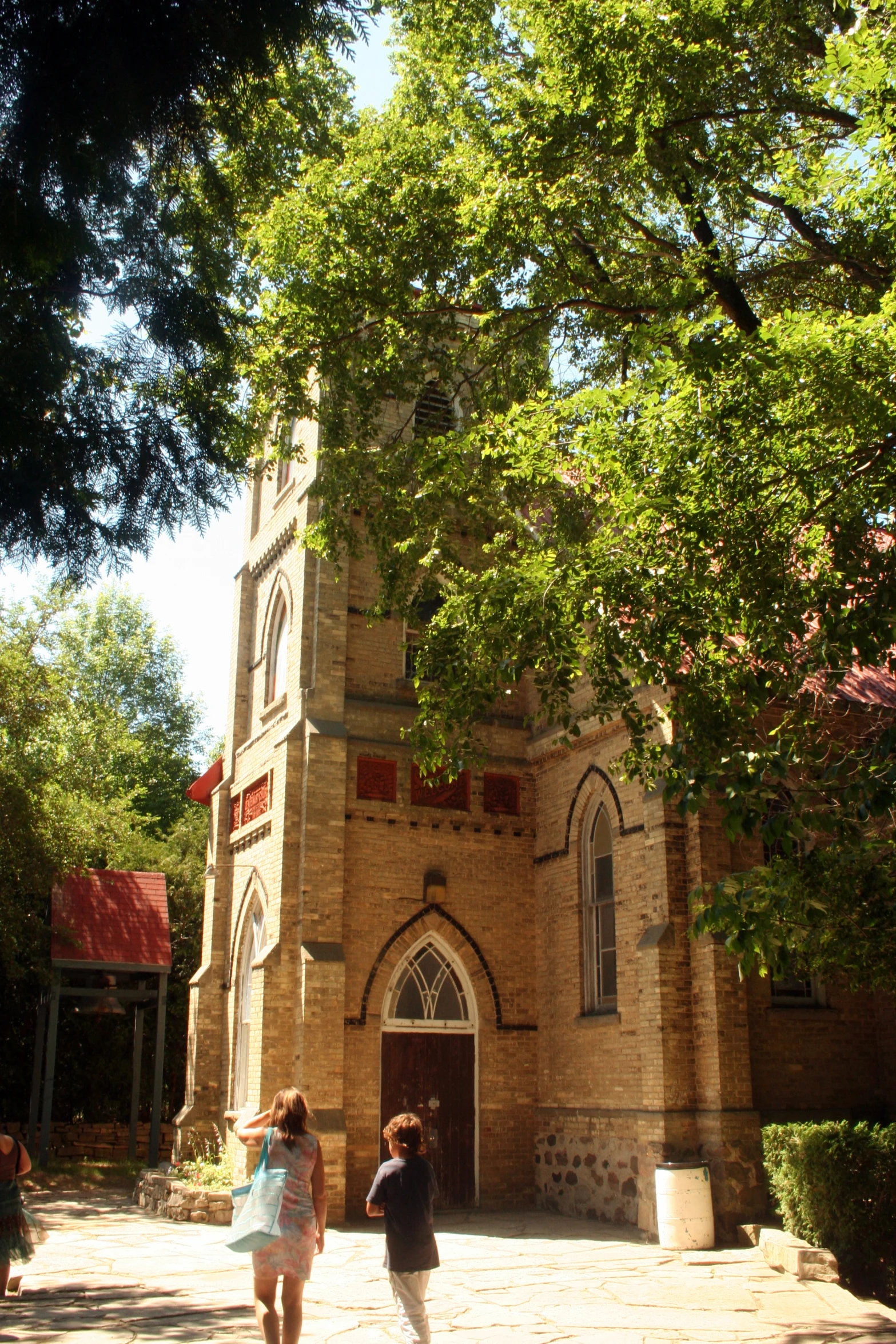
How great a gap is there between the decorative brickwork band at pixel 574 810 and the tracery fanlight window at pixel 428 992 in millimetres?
2072

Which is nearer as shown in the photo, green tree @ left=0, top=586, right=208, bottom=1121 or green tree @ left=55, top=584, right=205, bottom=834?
green tree @ left=0, top=586, right=208, bottom=1121

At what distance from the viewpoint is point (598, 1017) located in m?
14.8

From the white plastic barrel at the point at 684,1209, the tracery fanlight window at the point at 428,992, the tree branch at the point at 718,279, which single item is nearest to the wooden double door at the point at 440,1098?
the tracery fanlight window at the point at 428,992

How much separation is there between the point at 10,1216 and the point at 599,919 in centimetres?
930

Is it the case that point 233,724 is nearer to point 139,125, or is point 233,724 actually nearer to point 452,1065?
point 452,1065

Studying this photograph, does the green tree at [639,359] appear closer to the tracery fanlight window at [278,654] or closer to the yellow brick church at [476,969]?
the yellow brick church at [476,969]

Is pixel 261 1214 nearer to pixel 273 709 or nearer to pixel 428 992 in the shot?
pixel 428 992

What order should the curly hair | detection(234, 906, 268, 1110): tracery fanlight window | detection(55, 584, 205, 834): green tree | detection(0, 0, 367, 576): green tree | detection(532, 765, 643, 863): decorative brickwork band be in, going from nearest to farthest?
detection(0, 0, 367, 576): green tree < the curly hair < detection(532, 765, 643, 863): decorative brickwork band < detection(234, 906, 268, 1110): tracery fanlight window < detection(55, 584, 205, 834): green tree

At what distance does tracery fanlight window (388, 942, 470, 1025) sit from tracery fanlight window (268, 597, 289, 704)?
4.75 m

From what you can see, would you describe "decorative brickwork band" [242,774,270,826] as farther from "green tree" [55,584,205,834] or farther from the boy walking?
"green tree" [55,584,205,834]

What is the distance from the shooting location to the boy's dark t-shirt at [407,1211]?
646 centimetres

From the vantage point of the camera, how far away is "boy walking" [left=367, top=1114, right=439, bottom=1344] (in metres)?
6.38

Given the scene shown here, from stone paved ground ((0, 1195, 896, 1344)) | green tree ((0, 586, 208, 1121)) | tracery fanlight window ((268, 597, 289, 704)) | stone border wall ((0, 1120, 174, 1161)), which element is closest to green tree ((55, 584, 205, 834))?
green tree ((0, 586, 208, 1121))

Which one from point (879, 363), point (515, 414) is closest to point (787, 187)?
point (879, 363)
